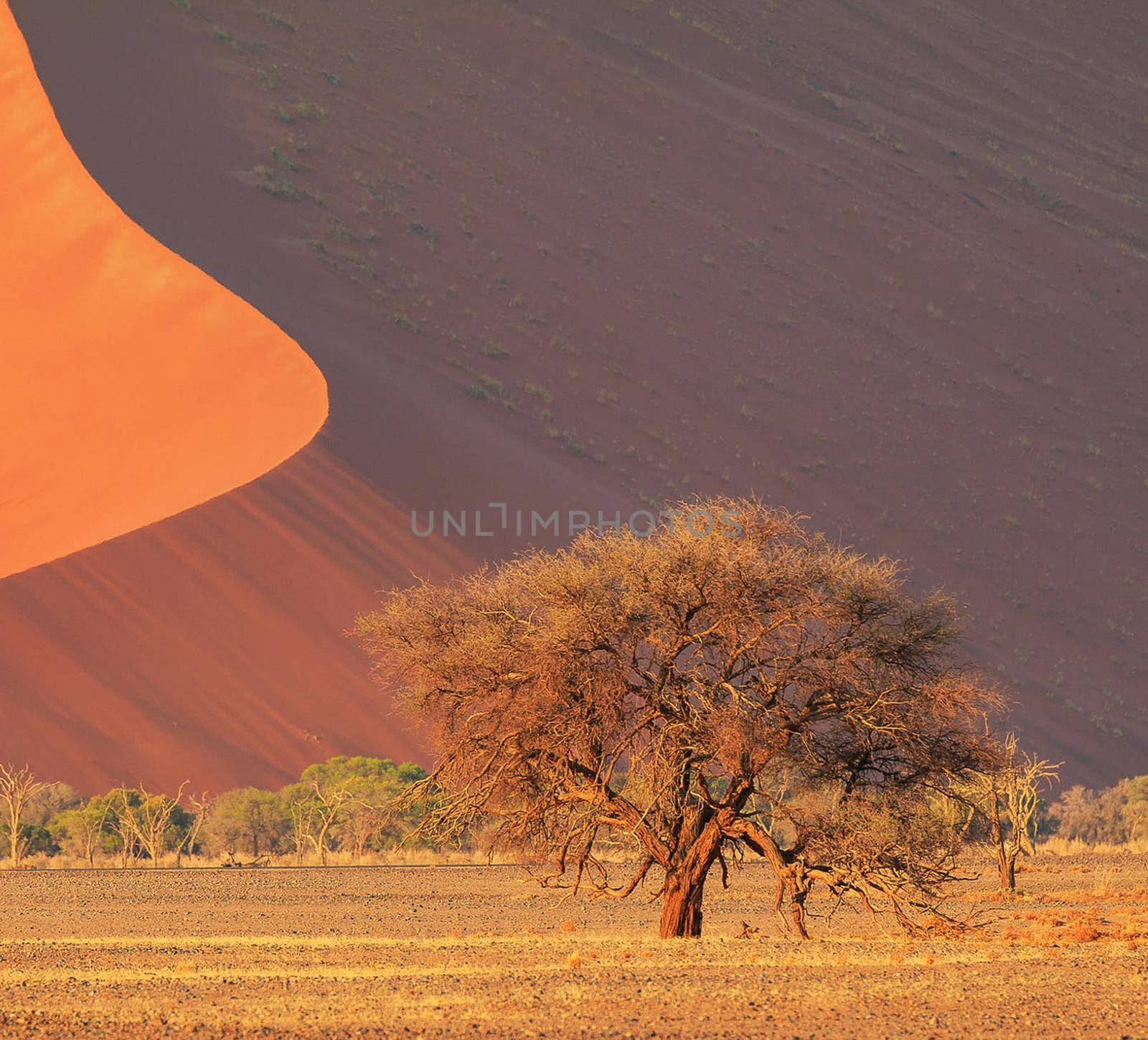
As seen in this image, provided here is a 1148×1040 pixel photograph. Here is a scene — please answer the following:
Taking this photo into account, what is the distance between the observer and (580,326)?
4941 cm

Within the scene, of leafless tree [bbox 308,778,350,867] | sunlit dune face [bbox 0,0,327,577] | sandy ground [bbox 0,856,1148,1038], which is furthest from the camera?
sunlit dune face [bbox 0,0,327,577]

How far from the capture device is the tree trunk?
42.1 ft

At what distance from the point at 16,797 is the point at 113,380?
13.0 metres

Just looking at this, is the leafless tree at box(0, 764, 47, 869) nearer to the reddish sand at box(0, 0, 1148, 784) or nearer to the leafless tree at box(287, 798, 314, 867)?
the reddish sand at box(0, 0, 1148, 784)

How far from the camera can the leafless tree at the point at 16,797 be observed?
957 inches

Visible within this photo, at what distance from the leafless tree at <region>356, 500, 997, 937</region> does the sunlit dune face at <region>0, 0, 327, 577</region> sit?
19.7 m

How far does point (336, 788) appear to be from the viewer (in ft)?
86.5

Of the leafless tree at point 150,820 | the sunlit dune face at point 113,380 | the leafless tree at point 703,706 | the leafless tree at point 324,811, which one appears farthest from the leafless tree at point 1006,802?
the sunlit dune face at point 113,380

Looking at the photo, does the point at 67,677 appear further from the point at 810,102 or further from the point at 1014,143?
the point at 1014,143

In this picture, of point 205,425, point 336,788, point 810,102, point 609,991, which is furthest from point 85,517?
point 810,102

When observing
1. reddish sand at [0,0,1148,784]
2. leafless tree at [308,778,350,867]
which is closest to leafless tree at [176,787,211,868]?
reddish sand at [0,0,1148,784]

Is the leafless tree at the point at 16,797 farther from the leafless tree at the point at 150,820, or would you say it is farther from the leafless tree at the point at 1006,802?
the leafless tree at the point at 1006,802

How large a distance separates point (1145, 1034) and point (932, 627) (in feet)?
17.8

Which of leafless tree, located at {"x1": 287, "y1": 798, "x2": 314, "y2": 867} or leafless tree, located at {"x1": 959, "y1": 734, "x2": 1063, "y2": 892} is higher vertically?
leafless tree, located at {"x1": 959, "y1": 734, "x2": 1063, "y2": 892}
